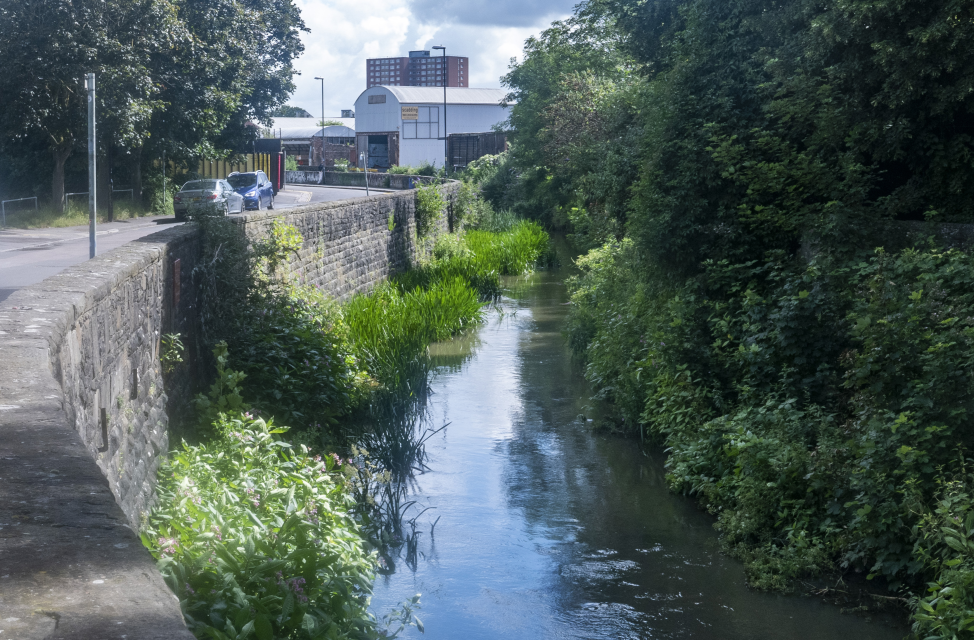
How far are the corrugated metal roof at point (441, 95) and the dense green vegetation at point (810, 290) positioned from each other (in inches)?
2673

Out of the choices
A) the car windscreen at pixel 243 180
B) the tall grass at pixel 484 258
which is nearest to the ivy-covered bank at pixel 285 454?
the tall grass at pixel 484 258

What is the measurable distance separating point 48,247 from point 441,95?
6512cm

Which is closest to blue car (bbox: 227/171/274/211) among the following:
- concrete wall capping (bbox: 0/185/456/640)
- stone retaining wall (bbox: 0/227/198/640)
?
concrete wall capping (bbox: 0/185/456/640)

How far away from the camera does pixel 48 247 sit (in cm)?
1903

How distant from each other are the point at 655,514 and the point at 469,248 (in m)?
15.4

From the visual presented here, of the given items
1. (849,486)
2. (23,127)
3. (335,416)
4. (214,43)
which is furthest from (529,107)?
(849,486)

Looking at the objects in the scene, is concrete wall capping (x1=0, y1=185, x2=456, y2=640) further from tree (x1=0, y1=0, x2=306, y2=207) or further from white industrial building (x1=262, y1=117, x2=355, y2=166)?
white industrial building (x1=262, y1=117, x2=355, y2=166)

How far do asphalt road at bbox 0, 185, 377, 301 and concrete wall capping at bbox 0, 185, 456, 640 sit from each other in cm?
597

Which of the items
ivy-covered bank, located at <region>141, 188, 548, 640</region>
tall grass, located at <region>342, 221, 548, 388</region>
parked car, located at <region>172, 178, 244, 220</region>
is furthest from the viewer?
parked car, located at <region>172, 178, 244, 220</region>

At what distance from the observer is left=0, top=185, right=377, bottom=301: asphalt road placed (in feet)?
46.6

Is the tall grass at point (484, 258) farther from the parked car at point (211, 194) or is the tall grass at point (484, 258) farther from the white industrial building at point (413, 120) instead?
the white industrial building at point (413, 120)

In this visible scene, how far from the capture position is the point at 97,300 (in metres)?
4.94

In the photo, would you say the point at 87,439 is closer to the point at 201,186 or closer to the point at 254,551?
the point at 254,551

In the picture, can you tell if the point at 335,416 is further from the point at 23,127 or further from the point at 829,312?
the point at 23,127
